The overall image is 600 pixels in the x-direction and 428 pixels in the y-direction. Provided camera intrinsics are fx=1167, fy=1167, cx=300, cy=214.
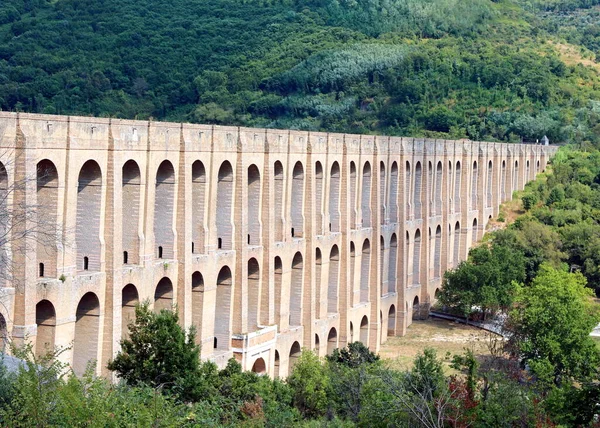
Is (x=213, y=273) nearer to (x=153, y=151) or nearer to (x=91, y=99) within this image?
(x=153, y=151)

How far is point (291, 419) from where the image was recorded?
104 feet

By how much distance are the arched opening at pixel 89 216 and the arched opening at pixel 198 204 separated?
6.66 metres

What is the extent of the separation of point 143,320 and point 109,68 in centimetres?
7353

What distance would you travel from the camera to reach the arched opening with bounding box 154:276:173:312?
131 feet

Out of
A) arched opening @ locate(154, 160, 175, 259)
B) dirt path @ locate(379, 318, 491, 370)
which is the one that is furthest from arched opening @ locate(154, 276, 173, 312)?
dirt path @ locate(379, 318, 491, 370)

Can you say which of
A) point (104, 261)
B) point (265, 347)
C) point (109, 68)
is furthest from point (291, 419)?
point (109, 68)

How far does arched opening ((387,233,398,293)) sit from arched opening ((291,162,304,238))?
13653mm

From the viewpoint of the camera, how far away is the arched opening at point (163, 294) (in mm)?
40031

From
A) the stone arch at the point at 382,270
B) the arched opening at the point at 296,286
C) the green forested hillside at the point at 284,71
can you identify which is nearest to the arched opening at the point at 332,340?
the arched opening at the point at 296,286

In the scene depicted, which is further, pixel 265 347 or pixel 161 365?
pixel 265 347

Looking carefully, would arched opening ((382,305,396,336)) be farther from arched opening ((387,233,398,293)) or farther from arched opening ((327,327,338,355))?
arched opening ((327,327,338,355))

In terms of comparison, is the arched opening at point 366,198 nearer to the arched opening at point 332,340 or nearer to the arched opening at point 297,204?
the arched opening at point 332,340

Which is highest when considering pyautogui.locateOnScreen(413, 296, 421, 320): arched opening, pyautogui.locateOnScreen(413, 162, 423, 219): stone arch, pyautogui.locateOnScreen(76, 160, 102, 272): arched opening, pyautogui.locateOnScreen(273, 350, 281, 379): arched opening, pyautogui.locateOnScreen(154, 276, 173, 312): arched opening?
pyautogui.locateOnScreen(413, 162, 423, 219): stone arch

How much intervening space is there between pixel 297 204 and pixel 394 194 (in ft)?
44.7
